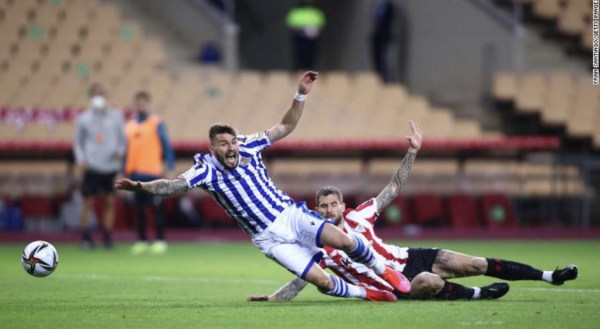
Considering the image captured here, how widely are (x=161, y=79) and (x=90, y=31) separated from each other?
5.89ft

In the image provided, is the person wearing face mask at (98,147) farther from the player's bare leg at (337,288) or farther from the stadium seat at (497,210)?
the player's bare leg at (337,288)

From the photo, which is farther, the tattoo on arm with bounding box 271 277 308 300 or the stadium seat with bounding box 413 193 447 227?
the stadium seat with bounding box 413 193 447 227

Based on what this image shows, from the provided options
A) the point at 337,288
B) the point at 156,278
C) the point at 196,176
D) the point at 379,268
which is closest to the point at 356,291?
the point at 337,288

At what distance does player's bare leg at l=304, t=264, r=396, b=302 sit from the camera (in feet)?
29.1

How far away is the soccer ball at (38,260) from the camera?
997 centimetres

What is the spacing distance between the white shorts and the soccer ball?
196 cm

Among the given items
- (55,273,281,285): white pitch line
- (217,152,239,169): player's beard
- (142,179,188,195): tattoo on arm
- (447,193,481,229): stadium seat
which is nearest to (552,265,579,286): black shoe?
(217,152,239,169): player's beard

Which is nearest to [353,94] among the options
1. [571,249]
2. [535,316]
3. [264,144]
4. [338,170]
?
[338,170]

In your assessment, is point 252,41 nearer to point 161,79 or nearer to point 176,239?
point 161,79

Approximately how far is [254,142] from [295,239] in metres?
0.91

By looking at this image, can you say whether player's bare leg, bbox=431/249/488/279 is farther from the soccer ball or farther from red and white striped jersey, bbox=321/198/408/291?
the soccer ball

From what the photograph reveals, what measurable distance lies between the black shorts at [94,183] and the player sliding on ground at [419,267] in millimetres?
7985

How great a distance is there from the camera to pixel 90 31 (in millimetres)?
22297

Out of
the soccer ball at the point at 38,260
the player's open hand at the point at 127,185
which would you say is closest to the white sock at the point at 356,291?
the player's open hand at the point at 127,185
